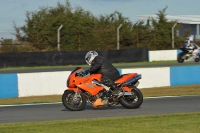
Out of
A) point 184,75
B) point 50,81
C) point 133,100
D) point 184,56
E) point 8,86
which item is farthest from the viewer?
point 184,56

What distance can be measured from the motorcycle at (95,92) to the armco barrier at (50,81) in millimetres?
5320

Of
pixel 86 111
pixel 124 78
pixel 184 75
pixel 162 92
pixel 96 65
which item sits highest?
pixel 96 65

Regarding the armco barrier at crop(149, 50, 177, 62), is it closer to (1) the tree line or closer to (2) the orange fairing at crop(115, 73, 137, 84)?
(1) the tree line

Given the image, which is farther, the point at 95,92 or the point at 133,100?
the point at 133,100

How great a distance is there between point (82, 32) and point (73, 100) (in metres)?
23.1

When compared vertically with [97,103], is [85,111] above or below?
below

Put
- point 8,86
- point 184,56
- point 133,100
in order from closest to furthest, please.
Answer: point 133,100
point 8,86
point 184,56

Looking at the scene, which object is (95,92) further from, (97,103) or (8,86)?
(8,86)

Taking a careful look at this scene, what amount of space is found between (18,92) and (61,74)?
5.16ft

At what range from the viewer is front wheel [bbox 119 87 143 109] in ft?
37.3

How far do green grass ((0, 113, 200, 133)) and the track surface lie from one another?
90cm

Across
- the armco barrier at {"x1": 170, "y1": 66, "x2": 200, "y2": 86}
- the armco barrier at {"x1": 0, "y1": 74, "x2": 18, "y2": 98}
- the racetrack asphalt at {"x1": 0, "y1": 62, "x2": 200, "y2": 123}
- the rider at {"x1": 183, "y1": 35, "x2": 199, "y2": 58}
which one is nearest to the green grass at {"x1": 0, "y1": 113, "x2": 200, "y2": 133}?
the racetrack asphalt at {"x1": 0, "y1": 62, "x2": 200, "y2": 123}

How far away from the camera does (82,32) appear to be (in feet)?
112

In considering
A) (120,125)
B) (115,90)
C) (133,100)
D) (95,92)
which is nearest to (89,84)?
(95,92)
